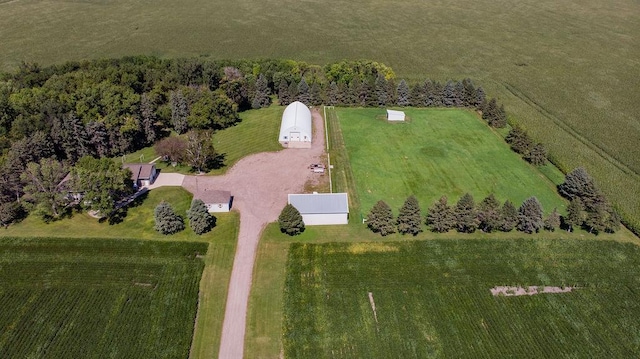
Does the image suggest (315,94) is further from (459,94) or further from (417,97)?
(459,94)

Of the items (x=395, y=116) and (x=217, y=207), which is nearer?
(x=217, y=207)

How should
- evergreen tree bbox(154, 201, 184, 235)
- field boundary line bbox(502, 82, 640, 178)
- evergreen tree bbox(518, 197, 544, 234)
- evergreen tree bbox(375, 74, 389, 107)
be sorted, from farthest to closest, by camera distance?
evergreen tree bbox(375, 74, 389, 107), field boundary line bbox(502, 82, 640, 178), evergreen tree bbox(518, 197, 544, 234), evergreen tree bbox(154, 201, 184, 235)

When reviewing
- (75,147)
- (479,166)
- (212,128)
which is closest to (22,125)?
(75,147)

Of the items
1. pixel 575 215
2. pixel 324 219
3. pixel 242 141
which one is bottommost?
pixel 324 219

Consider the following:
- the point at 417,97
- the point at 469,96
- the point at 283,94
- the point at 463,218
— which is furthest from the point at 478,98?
the point at 463,218

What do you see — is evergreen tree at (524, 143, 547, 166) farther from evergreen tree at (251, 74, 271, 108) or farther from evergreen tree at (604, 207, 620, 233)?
evergreen tree at (251, 74, 271, 108)

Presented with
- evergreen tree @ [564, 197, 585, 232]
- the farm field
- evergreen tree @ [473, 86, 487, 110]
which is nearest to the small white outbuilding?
evergreen tree @ [473, 86, 487, 110]
